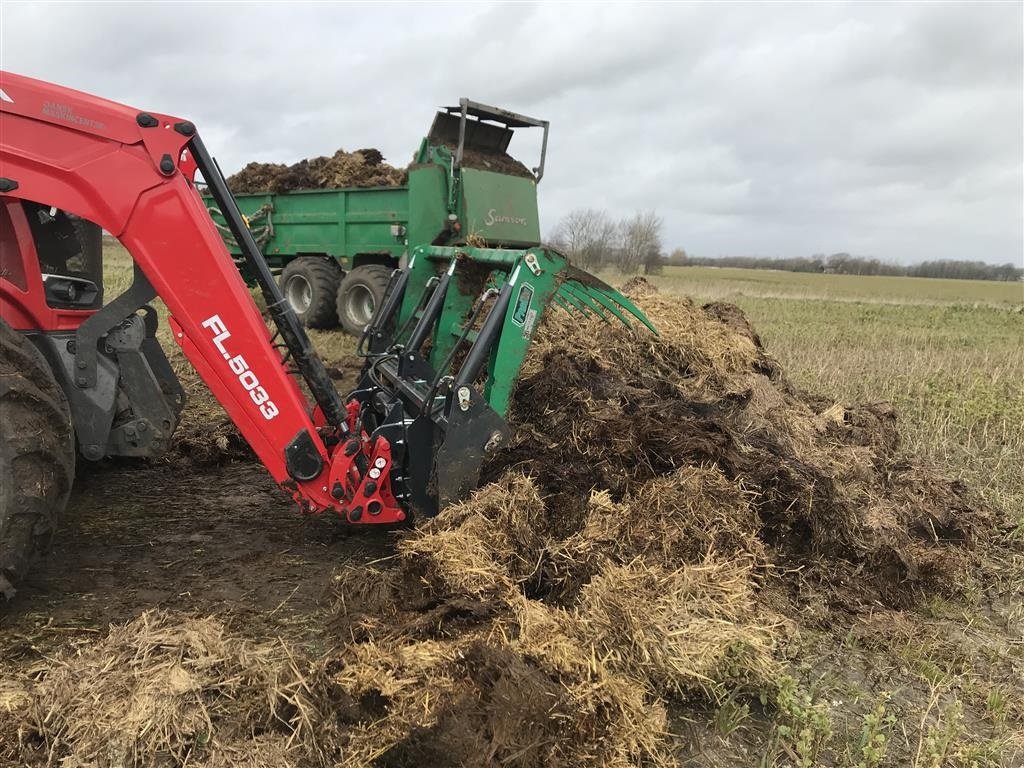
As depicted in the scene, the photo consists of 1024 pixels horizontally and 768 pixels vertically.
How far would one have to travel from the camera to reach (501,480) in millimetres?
3568

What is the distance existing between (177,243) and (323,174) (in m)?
9.15

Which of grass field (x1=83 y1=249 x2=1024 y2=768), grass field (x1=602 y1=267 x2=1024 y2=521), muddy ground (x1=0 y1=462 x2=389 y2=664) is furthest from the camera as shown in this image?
grass field (x1=602 y1=267 x2=1024 y2=521)

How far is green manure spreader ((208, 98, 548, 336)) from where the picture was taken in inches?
397

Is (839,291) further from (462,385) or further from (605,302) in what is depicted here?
(462,385)

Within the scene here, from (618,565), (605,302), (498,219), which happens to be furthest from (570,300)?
(498,219)

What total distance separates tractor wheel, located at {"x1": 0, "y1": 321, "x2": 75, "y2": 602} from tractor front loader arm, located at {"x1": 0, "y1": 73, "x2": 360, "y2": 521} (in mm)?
528

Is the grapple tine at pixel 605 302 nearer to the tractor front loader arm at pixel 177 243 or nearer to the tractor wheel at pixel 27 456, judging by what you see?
the tractor front loader arm at pixel 177 243

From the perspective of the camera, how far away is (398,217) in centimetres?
1047

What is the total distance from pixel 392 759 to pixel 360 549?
1.73 m

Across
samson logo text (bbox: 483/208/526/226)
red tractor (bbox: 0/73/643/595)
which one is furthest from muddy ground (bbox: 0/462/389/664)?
samson logo text (bbox: 483/208/526/226)

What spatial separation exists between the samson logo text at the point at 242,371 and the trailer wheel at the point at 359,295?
7.51 meters

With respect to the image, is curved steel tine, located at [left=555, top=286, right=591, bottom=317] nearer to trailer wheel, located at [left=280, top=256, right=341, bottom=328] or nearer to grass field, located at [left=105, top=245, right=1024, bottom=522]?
grass field, located at [left=105, top=245, right=1024, bottom=522]

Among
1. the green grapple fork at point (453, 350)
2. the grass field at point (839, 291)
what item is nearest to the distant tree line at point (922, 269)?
the grass field at point (839, 291)

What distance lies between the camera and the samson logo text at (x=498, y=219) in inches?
405
